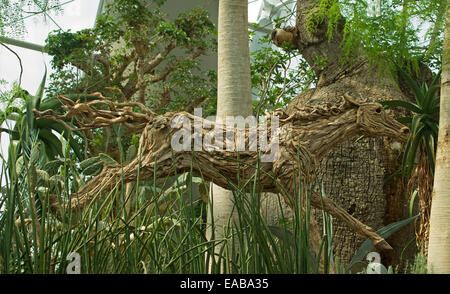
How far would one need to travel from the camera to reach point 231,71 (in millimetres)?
2688

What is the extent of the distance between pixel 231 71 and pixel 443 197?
1504 mm

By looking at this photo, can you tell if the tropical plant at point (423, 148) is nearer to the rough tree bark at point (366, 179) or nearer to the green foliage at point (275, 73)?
the rough tree bark at point (366, 179)

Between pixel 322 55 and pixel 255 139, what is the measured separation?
192cm

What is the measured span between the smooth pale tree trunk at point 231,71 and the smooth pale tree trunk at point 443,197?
127cm

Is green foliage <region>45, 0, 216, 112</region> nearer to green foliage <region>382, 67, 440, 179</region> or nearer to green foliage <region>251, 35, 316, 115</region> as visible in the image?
green foliage <region>251, 35, 316, 115</region>

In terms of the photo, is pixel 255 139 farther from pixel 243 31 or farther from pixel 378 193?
pixel 378 193

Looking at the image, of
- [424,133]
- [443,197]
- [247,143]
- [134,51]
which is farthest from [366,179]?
[134,51]

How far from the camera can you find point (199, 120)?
2316 mm

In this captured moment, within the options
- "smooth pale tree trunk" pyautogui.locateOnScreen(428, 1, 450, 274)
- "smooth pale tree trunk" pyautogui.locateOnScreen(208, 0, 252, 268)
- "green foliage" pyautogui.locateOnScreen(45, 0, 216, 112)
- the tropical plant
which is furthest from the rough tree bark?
"smooth pale tree trunk" pyautogui.locateOnScreen(428, 1, 450, 274)

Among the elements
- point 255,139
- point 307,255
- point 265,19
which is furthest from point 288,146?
point 265,19

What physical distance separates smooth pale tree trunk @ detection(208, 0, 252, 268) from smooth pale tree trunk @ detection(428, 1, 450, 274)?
4.16ft

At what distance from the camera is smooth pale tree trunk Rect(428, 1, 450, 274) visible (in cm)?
130

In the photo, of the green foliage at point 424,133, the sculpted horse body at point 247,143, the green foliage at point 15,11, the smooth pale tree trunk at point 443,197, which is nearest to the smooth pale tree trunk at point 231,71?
the sculpted horse body at point 247,143

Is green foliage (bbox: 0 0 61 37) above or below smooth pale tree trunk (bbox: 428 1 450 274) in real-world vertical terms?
above
